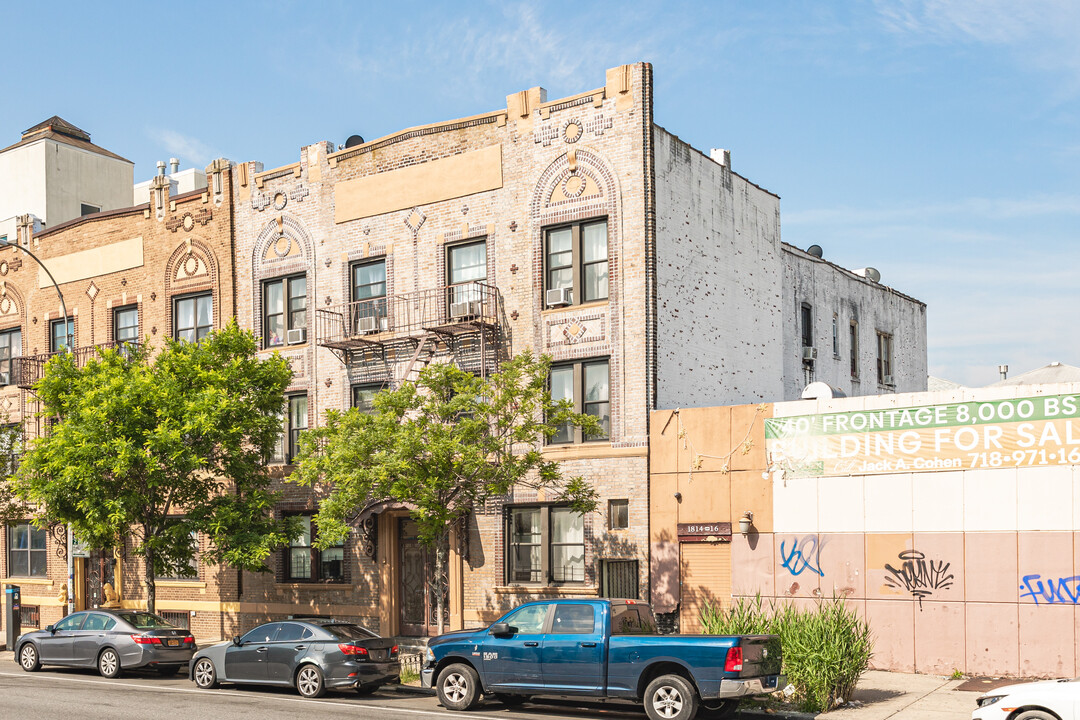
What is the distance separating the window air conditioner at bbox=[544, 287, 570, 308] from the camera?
25.8 m

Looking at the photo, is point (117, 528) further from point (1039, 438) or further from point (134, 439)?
point (1039, 438)

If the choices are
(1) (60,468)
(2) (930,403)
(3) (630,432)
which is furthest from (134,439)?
(2) (930,403)

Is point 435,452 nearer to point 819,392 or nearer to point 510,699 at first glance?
point 510,699

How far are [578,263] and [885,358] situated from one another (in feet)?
54.4

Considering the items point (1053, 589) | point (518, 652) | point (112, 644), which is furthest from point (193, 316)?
point (1053, 589)

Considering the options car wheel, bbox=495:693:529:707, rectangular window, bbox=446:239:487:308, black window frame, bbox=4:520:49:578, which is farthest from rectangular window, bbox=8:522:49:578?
car wheel, bbox=495:693:529:707

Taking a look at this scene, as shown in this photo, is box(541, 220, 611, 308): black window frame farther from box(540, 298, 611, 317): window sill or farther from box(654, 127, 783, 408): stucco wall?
box(654, 127, 783, 408): stucco wall

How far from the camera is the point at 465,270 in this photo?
27.5 metres

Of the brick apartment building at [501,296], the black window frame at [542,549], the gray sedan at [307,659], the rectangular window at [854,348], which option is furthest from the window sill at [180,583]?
the rectangular window at [854,348]

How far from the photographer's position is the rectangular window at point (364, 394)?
2861 centimetres

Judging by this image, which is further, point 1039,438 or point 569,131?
point 569,131

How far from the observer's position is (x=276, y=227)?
30.9 m

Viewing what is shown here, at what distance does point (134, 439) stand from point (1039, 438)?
18938 millimetres

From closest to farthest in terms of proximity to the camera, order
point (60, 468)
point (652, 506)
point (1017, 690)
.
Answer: point (1017, 690) < point (652, 506) < point (60, 468)
